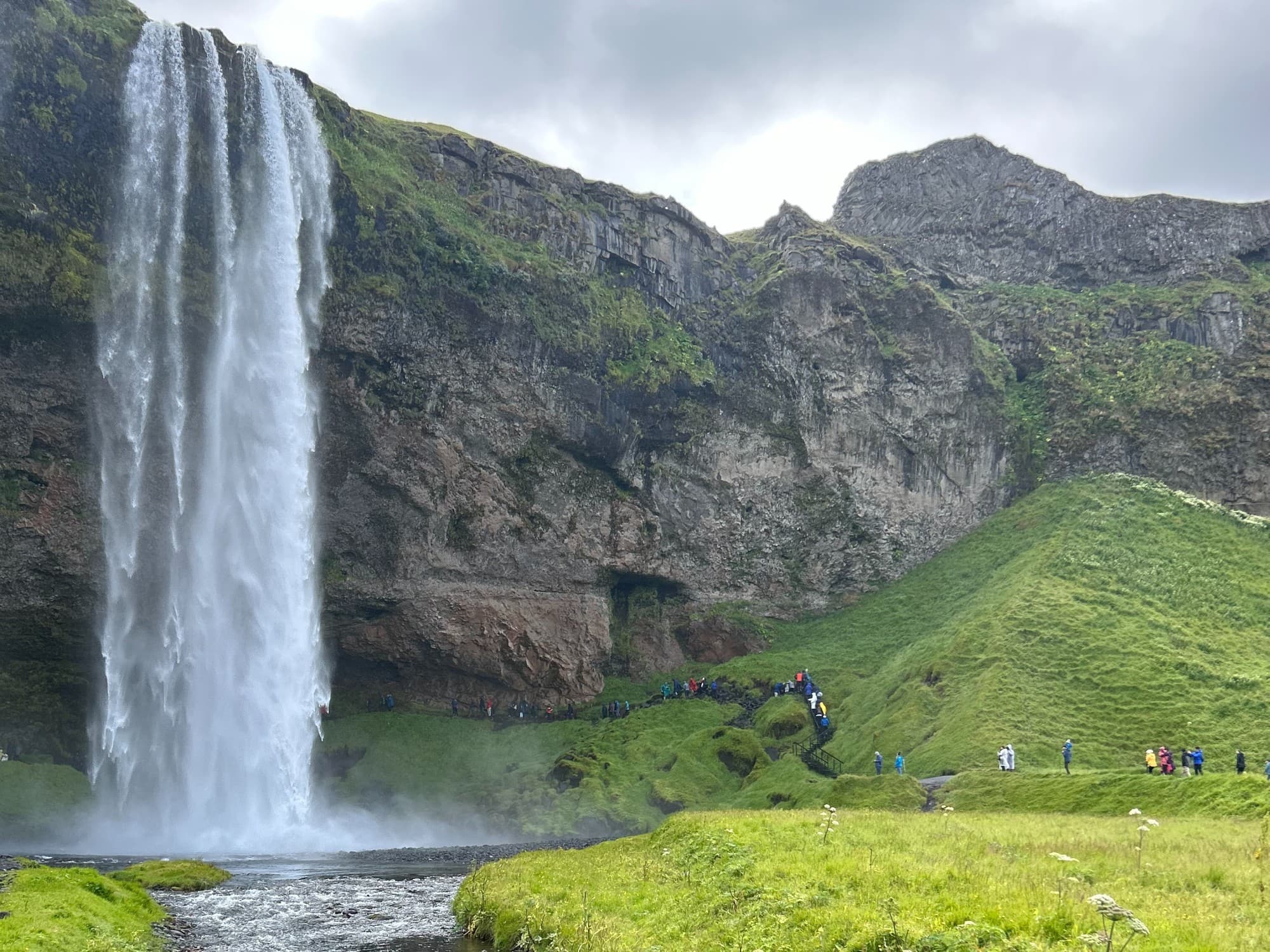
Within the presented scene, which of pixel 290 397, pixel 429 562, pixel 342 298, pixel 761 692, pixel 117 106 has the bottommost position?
pixel 761 692

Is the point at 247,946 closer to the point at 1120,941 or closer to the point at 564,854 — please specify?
the point at 564,854

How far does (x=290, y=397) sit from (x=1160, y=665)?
161 feet

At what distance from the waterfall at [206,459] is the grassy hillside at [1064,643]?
2982 centimetres

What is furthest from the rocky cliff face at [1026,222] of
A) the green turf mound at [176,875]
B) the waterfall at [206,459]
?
the green turf mound at [176,875]

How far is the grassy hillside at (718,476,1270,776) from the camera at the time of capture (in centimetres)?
4275

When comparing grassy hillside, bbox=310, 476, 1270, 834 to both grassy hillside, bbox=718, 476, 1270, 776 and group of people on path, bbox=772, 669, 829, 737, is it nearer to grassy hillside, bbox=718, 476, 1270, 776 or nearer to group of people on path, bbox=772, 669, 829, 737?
grassy hillside, bbox=718, 476, 1270, 776

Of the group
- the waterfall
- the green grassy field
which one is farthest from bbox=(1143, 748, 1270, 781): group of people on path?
the waterfall

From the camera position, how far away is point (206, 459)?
5647 centimetres

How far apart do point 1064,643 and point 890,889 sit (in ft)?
127

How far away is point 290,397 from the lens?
59219 mm

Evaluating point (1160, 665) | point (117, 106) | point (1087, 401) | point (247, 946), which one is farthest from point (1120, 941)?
point (1087, 401)

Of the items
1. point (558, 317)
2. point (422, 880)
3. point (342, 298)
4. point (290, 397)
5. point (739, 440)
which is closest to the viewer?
point (422, 880)

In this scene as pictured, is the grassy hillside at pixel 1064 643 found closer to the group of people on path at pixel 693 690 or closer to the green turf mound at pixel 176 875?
the group of people on path at pixel 693 690

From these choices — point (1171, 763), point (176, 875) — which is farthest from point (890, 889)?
point (176, 875)
